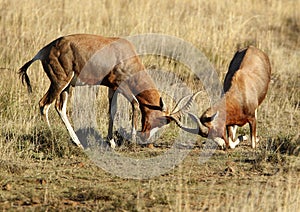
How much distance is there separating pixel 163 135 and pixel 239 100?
1392mm

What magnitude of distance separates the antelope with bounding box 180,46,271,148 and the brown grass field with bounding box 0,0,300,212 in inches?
11.6

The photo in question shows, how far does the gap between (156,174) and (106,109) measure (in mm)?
3070

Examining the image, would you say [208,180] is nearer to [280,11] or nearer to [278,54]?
[278,54]

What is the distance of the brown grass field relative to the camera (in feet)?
23.2

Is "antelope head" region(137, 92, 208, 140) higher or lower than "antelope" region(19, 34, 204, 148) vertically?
lower

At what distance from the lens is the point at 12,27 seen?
46.7 ft

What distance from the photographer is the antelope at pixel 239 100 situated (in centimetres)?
911

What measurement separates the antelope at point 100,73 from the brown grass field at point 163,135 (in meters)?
0.40

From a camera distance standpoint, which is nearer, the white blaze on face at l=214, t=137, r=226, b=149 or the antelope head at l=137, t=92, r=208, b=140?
the white blaze on face at l=214, t=137, r=226, b=149

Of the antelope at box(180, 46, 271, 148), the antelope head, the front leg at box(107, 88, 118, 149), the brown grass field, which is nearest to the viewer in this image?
the brown grass field

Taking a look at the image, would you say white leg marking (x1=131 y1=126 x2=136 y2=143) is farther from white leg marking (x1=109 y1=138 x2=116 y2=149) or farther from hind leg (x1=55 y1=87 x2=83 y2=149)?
hind leg (x1=55 y1=87 x2=83 y2=149)

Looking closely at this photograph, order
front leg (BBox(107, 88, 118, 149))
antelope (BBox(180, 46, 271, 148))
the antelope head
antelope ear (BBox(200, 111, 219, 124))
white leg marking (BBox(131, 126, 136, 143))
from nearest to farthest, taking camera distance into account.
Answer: antelope ear (BBox(200, 111, 219, 124)) → antelope (BBox(180, 46, 271, 148)) → the antelope head → white leg marking (BBox(131, 126, 136, 143)) → front leg (BBox(107, 88, 118, 149))

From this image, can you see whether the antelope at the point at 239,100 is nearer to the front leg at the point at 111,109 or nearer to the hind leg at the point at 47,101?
the front leg at the point at 111,109

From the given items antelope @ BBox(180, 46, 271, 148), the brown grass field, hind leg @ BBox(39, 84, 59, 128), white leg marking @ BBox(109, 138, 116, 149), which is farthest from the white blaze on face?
hind leg @ BBox(39, 84, 59, 128)
